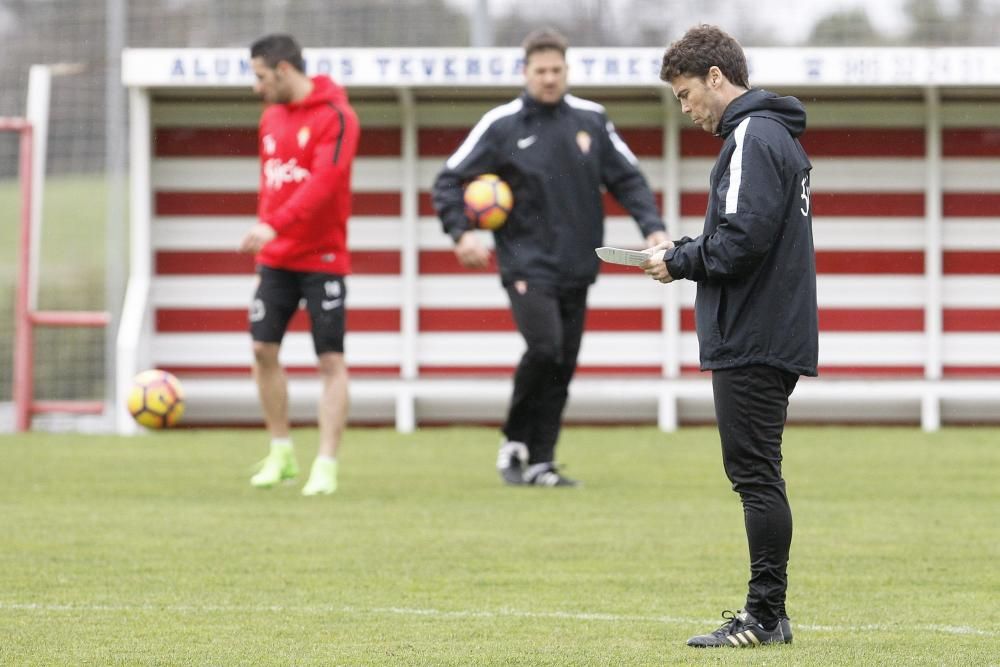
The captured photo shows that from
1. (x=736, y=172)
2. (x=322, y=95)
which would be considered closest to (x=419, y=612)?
(x=736, y=172)

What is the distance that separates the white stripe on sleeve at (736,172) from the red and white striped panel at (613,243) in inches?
332

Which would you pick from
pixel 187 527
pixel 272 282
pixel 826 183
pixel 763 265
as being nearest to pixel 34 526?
pixel 187 527

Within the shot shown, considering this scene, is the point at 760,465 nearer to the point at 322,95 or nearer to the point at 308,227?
the point at 308,227

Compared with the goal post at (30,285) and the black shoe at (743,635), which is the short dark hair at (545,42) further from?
the goal post at (30,285)

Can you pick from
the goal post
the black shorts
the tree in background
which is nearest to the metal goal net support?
the goal post

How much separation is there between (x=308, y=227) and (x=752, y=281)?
401cm

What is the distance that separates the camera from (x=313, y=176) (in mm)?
8578

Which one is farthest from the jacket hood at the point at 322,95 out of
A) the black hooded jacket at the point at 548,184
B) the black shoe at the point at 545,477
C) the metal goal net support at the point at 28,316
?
the metal goal net support at the point at 28,316

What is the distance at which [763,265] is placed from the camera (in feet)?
16.1

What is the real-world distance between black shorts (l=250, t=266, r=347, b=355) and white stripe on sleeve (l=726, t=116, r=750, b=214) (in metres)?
3.99

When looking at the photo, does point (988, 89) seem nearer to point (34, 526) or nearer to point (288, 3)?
point (288, 3)

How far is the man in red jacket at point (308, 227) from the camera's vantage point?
28.4 ft

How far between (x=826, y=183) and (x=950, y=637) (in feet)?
28.3

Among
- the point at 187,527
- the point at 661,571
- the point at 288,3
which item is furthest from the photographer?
the point at 288,3
